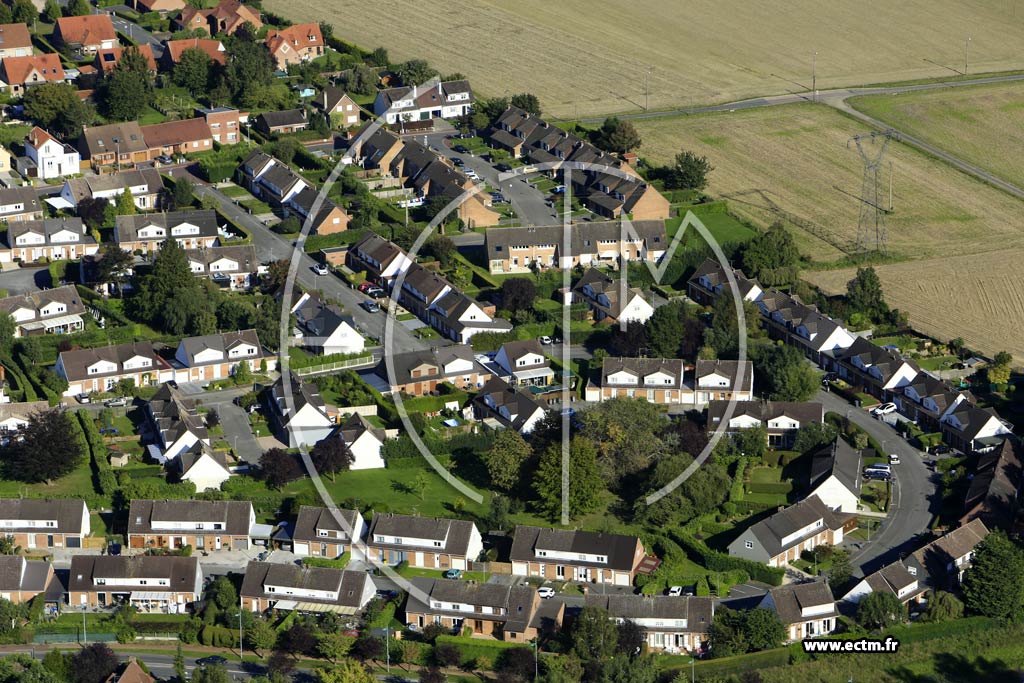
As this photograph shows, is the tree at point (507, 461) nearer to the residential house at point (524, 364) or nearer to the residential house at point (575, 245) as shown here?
the residential house at point (524, 364)

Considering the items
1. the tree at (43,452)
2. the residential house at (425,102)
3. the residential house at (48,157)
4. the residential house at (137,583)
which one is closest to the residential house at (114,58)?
the residential house at (48,157)

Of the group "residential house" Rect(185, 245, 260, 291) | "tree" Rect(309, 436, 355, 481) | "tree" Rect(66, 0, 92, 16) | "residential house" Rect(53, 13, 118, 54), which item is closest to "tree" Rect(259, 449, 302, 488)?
"tree" Rect(309, 436, 355, 481)

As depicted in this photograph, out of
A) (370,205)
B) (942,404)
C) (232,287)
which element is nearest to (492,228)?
(370,205)

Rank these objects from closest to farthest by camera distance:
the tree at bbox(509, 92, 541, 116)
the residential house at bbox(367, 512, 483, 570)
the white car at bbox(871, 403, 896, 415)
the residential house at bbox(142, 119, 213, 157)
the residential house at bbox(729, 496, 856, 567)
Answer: the residential house at bbox(367, 512, 483, 570) → the residential house at bbox(729, 496, 856, 567) → the white car at bbox(871, 403, 896, 415) → the residential house at bbox(142, 119, 213, 157) → the tree at bbox(509, 92, 541, 116)

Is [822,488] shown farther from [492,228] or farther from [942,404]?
[492,228]

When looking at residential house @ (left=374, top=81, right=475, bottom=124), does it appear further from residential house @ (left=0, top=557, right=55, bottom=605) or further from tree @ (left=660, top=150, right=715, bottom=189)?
residential house @ (left=0, top=557, right=55, bottom=605)

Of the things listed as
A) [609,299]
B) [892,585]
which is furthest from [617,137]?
[892,585]
